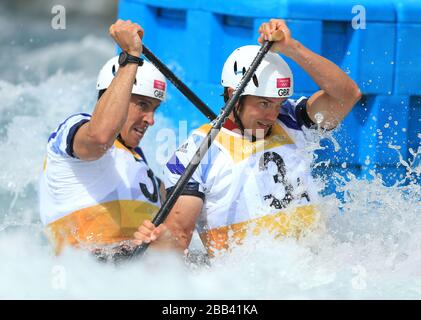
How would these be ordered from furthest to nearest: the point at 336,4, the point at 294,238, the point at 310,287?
1. the point at 336,4
2. the point at 294,238
3. the point at 310,287

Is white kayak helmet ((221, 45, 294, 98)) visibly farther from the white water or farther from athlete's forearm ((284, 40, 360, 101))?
the white water

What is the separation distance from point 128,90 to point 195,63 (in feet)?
5.43

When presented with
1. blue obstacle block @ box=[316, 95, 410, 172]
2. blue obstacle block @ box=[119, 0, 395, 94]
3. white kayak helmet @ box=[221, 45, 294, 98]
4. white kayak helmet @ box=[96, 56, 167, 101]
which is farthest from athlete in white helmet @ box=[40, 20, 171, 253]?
blue obstacle block @ box=[316, 95, 410, 172]

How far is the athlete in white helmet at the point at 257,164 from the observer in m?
4.58

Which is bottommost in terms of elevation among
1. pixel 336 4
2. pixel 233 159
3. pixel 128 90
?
pixel 233 159

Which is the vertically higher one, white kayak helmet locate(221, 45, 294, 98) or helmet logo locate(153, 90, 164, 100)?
white kayak helmet locate(221, 45, 294, 98)

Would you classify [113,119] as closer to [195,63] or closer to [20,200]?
[195,63]

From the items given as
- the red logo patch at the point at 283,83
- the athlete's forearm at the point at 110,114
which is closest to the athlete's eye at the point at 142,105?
the athlete's forearm at the point at 110,114

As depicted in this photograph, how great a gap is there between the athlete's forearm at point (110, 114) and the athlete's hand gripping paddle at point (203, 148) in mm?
364

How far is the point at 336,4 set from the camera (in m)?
5.45

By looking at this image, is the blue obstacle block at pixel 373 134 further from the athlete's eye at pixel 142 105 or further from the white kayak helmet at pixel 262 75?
the athlete's eye at pixel 142 105

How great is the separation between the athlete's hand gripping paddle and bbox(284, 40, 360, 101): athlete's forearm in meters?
0.13

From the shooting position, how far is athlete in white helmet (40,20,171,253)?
4547mm
